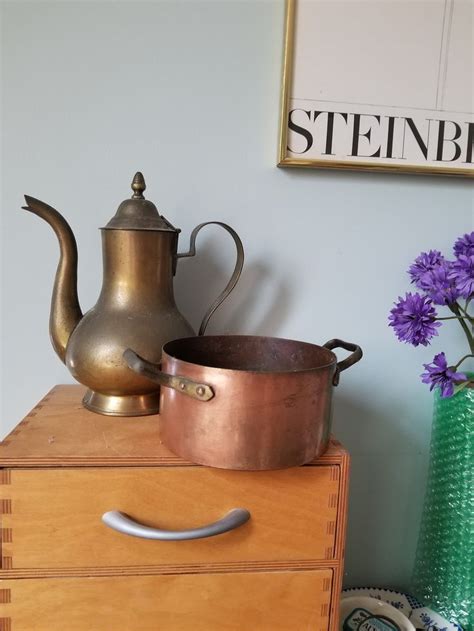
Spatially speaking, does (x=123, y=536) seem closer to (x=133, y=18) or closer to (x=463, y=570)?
(x=463, y=570)

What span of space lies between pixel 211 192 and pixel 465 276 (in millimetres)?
432

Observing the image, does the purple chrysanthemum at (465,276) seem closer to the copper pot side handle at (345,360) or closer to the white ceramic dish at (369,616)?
the copper pot side handle at (345,360)

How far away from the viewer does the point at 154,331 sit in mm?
585

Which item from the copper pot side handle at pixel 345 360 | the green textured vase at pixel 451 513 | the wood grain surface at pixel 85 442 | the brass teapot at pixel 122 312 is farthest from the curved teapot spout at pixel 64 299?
the green textured vase at pixel 451 513

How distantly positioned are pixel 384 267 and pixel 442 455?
34 cm

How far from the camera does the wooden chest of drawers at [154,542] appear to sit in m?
0.48

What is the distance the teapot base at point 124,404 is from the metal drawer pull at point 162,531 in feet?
0.48

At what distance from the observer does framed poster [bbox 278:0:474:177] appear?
2.40ft

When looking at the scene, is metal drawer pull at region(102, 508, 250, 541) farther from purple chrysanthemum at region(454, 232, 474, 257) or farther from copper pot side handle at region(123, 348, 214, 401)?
purple chrysanthemum at region(454, 232, 474, 257)

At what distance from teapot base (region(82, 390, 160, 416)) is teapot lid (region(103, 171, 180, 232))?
227 millimetres

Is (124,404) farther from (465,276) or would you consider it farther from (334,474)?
(465,276)

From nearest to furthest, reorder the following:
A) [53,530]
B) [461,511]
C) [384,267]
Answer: [53,530] → [461,511] → [384,267]

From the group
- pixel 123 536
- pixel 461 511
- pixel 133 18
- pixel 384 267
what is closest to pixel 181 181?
pixel 133 18

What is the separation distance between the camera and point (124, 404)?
0.60 meters
